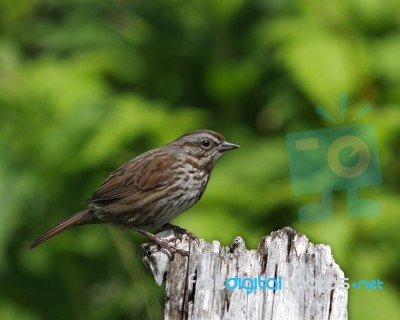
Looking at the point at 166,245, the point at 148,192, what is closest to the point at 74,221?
the point at 148,192

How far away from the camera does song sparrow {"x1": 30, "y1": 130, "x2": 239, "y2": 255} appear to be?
5711mm

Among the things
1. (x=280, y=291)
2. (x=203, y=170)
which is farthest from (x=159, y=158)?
(x=280, y=291)

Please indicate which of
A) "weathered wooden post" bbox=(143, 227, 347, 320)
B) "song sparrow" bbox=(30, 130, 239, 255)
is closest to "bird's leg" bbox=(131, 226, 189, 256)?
"weathered wooden post" bbox=(143, 227, 347, 320)

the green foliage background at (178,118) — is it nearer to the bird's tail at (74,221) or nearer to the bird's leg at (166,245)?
the bird's tail at (74,221)

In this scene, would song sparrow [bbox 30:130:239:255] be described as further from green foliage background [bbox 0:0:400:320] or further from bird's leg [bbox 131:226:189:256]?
bird's leg [bbox 131:226:189:256]

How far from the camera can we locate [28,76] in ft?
24.9

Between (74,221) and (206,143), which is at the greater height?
(206,143)

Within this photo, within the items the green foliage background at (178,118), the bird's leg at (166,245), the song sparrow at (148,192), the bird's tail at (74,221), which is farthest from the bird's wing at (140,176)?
the bird's leg at (166,245)

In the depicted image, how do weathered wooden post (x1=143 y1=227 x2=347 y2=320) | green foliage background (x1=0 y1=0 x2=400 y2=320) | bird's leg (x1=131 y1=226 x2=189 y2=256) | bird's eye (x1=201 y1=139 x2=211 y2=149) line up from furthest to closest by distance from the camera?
1. green foliage background (x1=0 y1=0 x2=400 y2=320)
2. bird's eye (x1=201 y1=139 x2=211 y2=149)
3. bird's leg (x1=131 y1=226 x2=189 y2=256)
4. weathered wooden post (x1=143 y1=227 x2=347 y2=320)

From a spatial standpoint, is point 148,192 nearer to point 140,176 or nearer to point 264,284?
point 140,176

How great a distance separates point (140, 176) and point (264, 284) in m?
2.15

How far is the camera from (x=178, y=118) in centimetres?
773

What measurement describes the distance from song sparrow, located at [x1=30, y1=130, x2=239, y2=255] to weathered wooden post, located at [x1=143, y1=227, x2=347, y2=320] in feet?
6.09

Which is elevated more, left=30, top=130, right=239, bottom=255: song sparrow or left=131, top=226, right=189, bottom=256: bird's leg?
left=30, top=130, right=239, bottom=255: song sparrow
